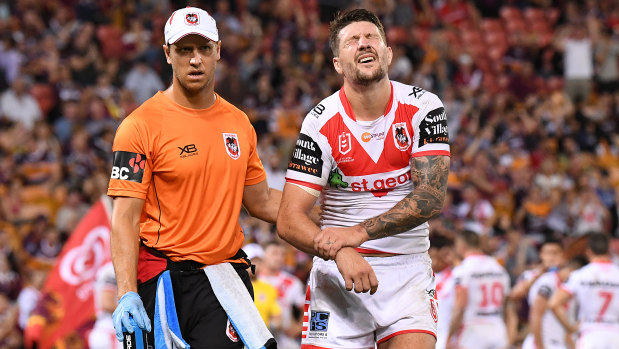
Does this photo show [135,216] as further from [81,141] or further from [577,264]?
[81,141]

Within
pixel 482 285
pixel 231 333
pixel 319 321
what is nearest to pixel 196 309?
pixel 231 333

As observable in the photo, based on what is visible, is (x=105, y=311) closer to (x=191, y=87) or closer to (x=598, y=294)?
(x=598, y=294)

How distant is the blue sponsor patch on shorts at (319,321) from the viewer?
572cm

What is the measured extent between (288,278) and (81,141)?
4.84m

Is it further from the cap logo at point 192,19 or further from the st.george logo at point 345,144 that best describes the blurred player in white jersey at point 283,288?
the cap logo at point 192,19

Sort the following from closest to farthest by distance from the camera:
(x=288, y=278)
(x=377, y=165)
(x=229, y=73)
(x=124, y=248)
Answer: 1. (x=124, y=248)
2. (x=377, y=165)
3. (x=288, y=278)
4. (x=229, y=73)

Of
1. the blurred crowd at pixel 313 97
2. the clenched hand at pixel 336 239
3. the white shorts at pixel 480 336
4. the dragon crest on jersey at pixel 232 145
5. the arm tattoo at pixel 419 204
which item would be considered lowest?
the white shorts at pixel 480 336

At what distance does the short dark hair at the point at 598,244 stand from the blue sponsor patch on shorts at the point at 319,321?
5.09m

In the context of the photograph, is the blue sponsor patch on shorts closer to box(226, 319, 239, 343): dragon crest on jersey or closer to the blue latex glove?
box(226, 319, 239, 343): dragon crest on jersey

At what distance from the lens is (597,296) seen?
1005cm

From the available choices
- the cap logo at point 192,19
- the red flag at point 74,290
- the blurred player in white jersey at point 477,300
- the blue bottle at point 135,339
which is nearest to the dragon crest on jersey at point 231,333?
the blue bottle at point 135,339

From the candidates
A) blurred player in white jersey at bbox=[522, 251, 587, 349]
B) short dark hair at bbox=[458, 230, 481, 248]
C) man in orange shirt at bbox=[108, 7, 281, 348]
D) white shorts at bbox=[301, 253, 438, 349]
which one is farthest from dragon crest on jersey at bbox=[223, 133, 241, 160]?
blurred player in white jersey at bbox=[522, 251, 587, 349]

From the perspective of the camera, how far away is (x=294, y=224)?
549 cm

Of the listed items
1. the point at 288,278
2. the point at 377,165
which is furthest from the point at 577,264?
the point at 377,165
